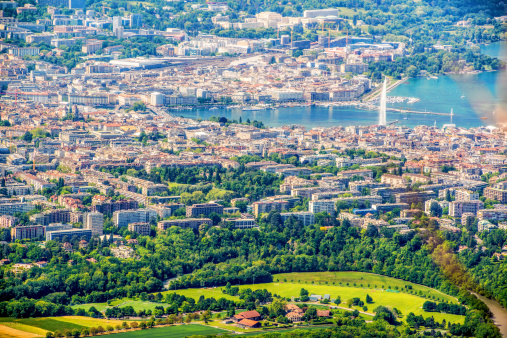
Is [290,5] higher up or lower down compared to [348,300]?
higher up

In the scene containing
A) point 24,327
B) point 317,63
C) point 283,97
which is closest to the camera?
point 24,327

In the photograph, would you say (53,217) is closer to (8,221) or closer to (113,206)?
(8,221)

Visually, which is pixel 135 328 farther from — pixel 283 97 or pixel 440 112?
pixel 283 97

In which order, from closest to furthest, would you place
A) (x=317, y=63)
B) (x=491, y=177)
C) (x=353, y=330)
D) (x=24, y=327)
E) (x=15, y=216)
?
(x=353, y=330) < (x=24, y=327) < (x=15, y=216) < (x=491, y=177) < (x=317, y=63)

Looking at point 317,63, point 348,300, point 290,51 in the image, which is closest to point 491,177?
point 348,300

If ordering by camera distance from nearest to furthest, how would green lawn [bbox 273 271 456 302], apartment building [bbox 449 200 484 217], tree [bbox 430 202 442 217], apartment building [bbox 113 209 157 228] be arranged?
1. green lawn [bbox 273 271 456 302]
2. tree [bbox 430 202 442 217]
3. apartment building [bbox 113 209 157 228]
4. apartment building [bbox 449 200 484 217]

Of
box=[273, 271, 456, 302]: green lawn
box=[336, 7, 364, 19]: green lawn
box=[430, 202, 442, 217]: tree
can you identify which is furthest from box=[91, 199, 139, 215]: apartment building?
box=[336, 7, 364, 19]: green lawn

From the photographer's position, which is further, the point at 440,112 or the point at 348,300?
the point at 440,112

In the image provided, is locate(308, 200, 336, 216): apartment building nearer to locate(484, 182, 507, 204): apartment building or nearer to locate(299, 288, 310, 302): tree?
locate(484, 182, 507, 204): apartment building
